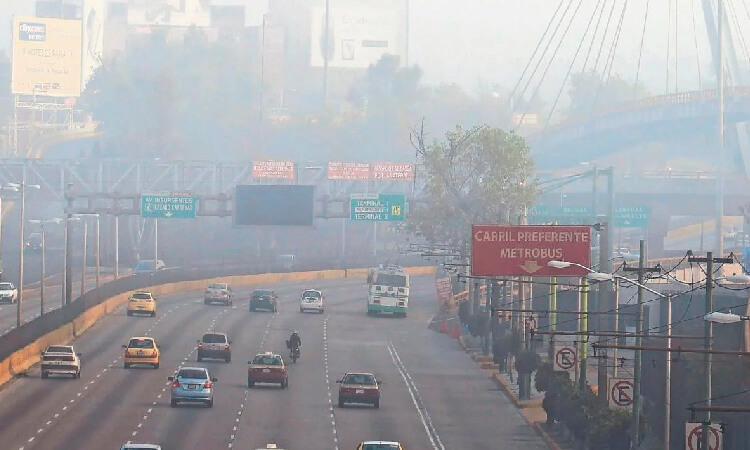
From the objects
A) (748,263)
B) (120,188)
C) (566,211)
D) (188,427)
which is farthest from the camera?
(120,188)

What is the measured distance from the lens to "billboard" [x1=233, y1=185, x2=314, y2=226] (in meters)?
113

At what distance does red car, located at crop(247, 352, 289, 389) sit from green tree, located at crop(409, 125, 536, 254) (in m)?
62.8

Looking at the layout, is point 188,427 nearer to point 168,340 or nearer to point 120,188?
point 168,340

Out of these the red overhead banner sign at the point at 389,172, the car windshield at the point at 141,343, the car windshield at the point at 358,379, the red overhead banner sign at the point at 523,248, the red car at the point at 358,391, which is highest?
the red overhead banner sign at the point at 389,172

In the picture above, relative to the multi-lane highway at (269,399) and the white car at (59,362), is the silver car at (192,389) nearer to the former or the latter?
the multi-lane highway at (269,399)

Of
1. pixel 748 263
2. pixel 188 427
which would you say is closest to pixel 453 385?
pixel 188 427

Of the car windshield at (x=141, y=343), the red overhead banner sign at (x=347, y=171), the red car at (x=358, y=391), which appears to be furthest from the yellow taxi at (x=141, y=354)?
the red overhead banner sign at (x=347, y=171)

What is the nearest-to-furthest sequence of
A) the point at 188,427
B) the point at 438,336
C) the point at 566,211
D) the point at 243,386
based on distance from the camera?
the point at 188,427
the point at 243,386
the point at 438,336
the point at 566,211

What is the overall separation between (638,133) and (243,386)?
13397 centimetres

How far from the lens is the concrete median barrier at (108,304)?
2598 inches

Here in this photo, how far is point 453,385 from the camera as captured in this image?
227 feet

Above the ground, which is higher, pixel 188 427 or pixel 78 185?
pixel 78 185

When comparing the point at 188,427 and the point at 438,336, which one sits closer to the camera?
the point at 188,427

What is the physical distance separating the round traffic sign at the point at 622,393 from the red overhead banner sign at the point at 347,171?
110061 mm
